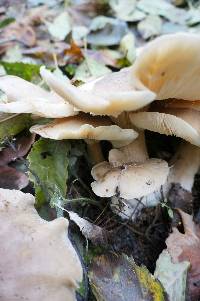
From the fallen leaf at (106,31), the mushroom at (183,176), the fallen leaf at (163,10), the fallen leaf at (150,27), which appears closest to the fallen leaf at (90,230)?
the mushroom at (183,176)

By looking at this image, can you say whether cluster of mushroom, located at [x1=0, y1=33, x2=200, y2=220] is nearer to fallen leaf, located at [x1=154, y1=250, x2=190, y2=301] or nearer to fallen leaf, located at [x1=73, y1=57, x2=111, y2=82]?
fallen leaf, located at [x1=154, y1=250, x2=190, y2=301]

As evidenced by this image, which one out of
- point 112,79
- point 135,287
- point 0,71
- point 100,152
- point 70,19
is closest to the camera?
point 135,287

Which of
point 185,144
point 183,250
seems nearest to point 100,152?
point 185,144

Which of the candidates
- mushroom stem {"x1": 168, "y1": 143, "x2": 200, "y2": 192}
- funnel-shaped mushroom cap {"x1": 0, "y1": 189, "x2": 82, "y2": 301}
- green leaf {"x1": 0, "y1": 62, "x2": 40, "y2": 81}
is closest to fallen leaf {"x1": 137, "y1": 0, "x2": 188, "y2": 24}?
green leaf {"x1": 0, "y1": 62, "x2": 40, "y2": 81}

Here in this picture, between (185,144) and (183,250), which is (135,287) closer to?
(183,250)

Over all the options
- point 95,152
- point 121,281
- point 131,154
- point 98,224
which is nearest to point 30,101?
point 95,152

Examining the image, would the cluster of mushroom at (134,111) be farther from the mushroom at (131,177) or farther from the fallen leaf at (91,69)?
the fallen leaf at (91,69)

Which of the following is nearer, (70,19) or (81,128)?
(81,128)
